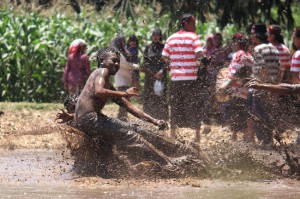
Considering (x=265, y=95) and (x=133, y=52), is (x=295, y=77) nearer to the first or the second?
(x=265, y=95)

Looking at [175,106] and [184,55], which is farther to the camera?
[175,106]

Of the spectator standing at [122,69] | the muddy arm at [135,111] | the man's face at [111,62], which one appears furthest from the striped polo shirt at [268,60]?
the man's face at [111,62]

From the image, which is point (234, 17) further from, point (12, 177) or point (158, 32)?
point (12, 177)

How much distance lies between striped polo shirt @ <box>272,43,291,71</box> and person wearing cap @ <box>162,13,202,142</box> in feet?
5.08

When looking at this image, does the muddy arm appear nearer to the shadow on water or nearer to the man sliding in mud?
the man sliding in mud

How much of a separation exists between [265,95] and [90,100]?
3.66 metres

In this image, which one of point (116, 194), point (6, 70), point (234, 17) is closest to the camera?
point (116, 194)

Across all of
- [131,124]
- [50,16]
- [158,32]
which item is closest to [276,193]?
[131,124]

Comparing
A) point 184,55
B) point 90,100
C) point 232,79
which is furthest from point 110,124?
point 184,55

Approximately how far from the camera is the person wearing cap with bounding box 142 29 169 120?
1609cm

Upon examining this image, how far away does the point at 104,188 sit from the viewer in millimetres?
10453

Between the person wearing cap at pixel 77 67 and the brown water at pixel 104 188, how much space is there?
5720 millimetres

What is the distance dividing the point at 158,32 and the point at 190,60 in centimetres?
239

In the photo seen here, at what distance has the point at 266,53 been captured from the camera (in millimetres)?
13883
